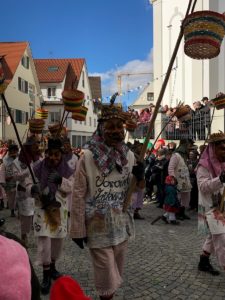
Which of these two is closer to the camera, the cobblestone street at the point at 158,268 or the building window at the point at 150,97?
the cobblestone street at the point at 158,268

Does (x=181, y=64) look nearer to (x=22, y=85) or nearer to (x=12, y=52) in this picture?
(x=22, y=85)

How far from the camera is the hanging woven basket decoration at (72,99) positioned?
539 cm

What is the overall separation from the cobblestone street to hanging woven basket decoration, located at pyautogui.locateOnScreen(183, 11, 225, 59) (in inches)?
106

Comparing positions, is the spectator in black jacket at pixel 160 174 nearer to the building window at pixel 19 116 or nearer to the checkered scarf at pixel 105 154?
the checkered scarf at pixel 105 154

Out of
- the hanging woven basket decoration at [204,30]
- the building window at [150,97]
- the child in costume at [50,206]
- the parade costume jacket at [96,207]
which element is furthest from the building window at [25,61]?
the parade costume jacket at [96,207]

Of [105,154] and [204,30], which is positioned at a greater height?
[204,30]

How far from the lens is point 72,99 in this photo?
5.45 meters

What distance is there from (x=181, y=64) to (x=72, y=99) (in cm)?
1268

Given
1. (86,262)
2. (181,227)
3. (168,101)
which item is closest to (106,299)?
(86,262)

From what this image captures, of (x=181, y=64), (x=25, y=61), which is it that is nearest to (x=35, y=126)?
(x=181, y=64)

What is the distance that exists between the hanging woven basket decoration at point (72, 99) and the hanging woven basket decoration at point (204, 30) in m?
2.37

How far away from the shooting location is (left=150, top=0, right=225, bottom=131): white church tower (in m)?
15.4

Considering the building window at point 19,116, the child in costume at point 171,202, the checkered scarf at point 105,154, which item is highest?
the building window at point 19,116

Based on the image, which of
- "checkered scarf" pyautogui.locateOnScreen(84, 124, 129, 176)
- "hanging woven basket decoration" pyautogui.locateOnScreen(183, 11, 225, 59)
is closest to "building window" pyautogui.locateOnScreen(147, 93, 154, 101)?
"hanging woven basket decoration" pyautogui.locateOnScreen(183, 11, 225, 59)
